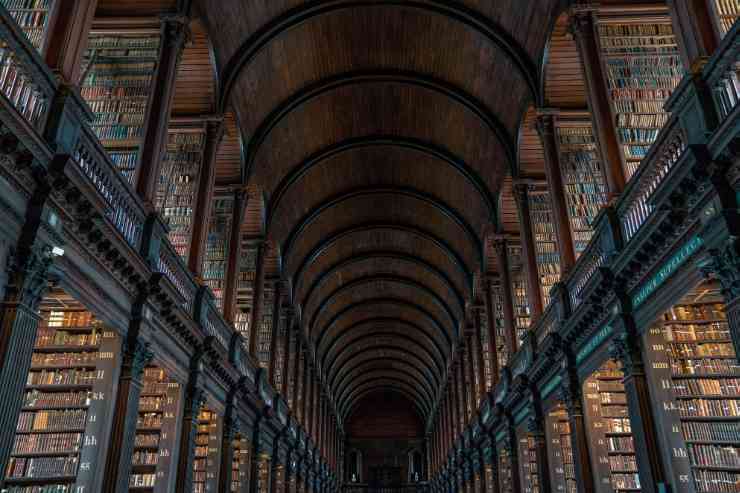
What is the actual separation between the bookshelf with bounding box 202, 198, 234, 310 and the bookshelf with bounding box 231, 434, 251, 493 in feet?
12.2

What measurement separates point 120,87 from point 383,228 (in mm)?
15405

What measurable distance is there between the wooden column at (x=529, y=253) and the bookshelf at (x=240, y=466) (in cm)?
775

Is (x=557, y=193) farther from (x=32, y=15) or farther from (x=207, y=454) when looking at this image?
(x=32, y=15)

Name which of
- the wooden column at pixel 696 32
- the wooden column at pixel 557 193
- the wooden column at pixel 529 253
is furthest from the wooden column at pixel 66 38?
the wooden column at pixel 529 253

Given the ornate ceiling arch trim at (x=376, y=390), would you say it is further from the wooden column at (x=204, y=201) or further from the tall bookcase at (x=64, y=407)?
the tall bookcase at (x=64, y=407)

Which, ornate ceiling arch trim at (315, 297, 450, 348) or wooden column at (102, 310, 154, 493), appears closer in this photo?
wooden column at (102, 310, 154, 493)

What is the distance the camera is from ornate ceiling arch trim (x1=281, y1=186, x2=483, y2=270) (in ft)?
68.8

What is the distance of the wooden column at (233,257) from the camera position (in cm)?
1334

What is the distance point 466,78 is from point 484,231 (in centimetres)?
608

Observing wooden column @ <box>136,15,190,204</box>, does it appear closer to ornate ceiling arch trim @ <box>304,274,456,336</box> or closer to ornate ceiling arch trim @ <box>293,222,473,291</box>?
ornate ceiling arch trim @ <box>293,222,473,291</box>

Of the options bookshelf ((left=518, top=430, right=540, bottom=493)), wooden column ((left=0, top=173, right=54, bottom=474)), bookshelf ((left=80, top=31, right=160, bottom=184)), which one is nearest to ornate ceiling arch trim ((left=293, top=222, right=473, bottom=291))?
bookshelf ((left=518, top=430, right=540, bottom=493))

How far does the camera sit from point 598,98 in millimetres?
9359

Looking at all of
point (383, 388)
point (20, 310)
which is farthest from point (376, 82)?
point (383, 388)

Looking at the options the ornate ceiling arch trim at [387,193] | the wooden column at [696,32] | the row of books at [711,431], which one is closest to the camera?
the wooden column at [696,32]
